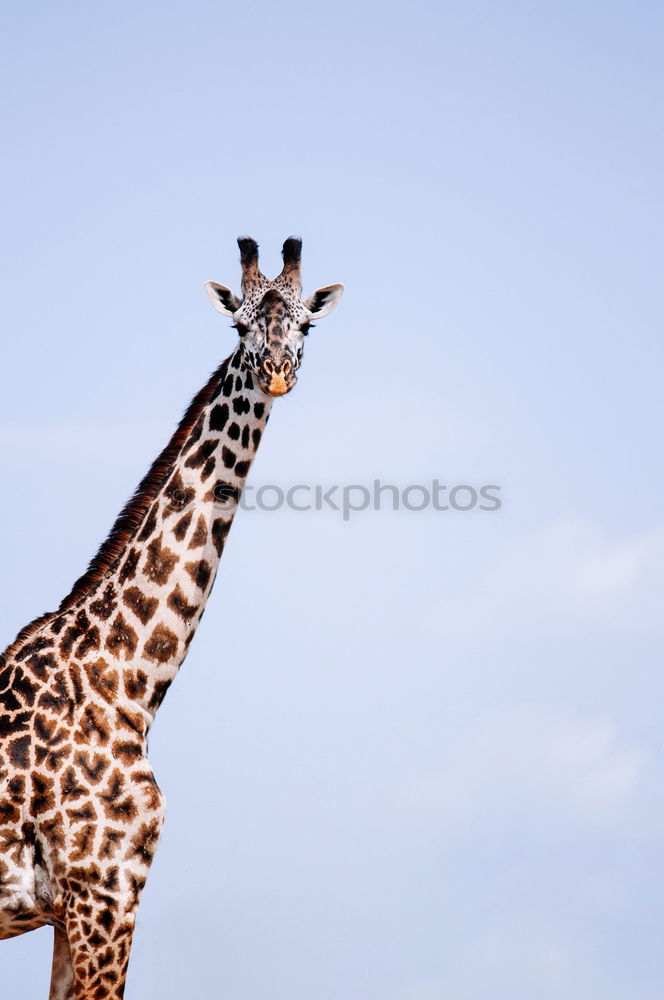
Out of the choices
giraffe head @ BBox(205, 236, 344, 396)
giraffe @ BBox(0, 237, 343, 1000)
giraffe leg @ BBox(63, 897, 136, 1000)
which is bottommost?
giraffe leg @ BBox(63, 897, 136, 1000)

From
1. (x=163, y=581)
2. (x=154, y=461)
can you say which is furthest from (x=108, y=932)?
(x=154, y=461)

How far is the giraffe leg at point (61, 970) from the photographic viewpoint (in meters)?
10.7

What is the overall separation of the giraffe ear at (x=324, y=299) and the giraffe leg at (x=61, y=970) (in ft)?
19.9

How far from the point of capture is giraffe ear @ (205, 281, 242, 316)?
11.3 m

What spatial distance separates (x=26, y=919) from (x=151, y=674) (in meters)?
2.28

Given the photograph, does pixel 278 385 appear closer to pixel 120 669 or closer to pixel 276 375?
pixel 276 375

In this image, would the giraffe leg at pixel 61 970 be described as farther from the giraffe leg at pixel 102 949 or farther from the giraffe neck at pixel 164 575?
the giraffe neck at pixel 164 575

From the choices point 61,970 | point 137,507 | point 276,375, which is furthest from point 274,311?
point 61,970

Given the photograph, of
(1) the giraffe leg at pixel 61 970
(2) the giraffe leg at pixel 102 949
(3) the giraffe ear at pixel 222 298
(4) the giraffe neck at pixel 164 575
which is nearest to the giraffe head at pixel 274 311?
(3) the giraffe ear at pixel 222 298

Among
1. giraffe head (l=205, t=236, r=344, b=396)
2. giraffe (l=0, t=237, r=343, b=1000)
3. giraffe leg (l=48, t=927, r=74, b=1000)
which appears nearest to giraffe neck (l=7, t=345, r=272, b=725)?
giraffe (l=0, t=237, r=343, b=1000)

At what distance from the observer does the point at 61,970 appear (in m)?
10.8

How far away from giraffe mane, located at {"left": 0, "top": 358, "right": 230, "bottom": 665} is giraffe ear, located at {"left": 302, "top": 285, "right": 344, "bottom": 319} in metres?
0.97

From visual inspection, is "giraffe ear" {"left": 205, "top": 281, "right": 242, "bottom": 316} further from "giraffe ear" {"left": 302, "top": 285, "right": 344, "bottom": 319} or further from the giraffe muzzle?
the giraffe muzzle

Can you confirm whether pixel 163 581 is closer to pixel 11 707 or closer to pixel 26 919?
pixel 11 707
